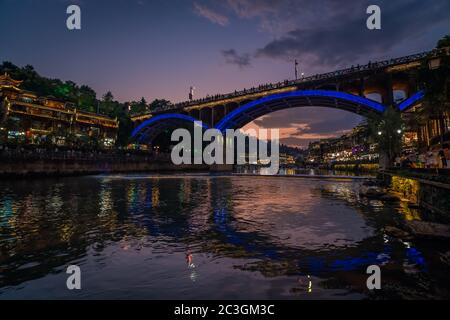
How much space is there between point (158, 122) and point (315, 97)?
5464 cm

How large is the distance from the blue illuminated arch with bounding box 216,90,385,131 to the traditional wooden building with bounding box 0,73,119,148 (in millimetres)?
39057

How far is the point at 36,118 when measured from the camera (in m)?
68.9

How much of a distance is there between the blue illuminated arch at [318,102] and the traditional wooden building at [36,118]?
39.1 meters

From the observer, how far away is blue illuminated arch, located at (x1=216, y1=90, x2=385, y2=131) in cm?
5424

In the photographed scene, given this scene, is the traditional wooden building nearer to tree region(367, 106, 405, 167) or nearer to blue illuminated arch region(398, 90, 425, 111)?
tree region(367, 106, 405, 167)

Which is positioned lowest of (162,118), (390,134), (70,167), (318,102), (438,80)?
(70,167)

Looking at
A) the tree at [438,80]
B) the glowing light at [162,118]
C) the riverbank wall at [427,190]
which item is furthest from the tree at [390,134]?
the glowing light at [162,118]

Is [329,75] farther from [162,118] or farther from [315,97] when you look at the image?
[162,118]

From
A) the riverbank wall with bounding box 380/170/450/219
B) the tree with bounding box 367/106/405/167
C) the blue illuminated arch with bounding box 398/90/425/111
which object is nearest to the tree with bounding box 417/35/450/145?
the riverbank wall with bounding box 380/170/450/219

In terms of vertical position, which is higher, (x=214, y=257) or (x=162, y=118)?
(x=162, y=118)

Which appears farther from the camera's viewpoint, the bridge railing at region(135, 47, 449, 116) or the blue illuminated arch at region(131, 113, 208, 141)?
the blue illuminated arch at region(131, 113, 208, 141)

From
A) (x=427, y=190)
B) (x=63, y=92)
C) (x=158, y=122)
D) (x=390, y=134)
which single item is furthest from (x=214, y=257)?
(x=63, y=92)

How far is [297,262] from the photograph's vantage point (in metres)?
7.06
